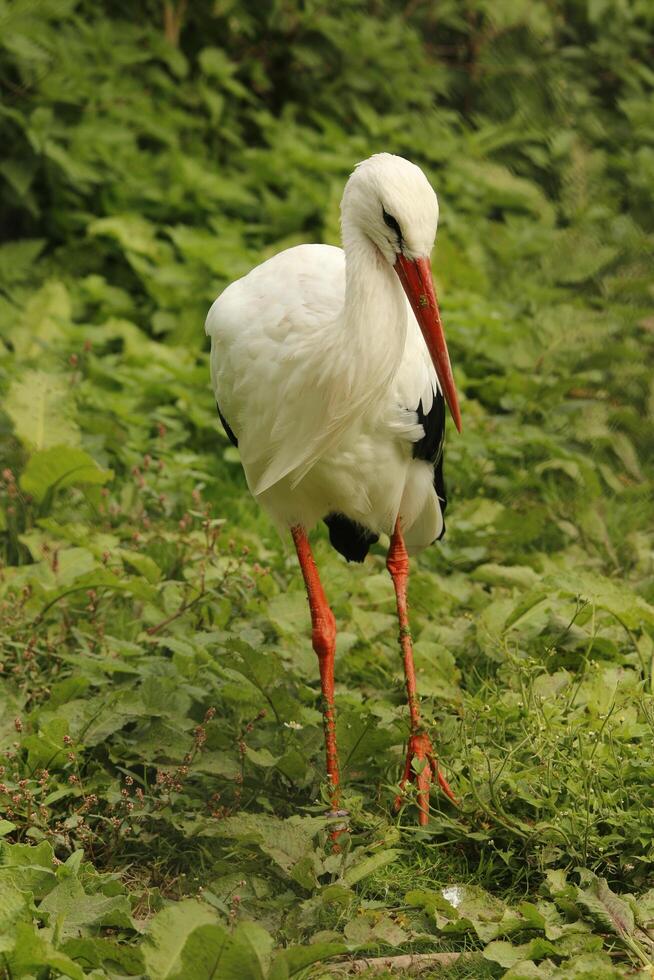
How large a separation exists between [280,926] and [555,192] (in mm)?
5803

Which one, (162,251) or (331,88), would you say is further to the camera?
(331,88)

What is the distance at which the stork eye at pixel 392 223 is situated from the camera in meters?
3.45

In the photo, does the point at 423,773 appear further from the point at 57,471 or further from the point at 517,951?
the point at 57,471

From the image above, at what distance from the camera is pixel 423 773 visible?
3693mm

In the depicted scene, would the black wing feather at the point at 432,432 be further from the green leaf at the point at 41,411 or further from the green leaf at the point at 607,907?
the green leaf at the point at 41,411

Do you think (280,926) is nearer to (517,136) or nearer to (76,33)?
(76,33)

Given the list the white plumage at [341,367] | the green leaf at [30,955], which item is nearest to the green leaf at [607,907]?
the green leaf at [30,955]

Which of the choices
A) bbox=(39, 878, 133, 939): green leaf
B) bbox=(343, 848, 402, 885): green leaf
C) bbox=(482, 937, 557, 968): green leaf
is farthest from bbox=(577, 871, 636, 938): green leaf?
bbox=(39, 878, 133, 939): green leaf

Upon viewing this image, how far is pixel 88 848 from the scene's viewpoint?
11.6 feet

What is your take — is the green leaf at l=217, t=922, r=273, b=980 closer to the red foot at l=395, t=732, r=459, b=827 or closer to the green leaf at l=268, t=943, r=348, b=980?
the green leaf at l=268, t=943, r=348, b=980

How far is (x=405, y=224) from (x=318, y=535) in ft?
7.08

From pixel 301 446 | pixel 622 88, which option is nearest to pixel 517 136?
pixel 622 88

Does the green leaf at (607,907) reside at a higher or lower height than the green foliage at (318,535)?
higher

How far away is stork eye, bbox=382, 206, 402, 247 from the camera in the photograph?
11.3 feet
